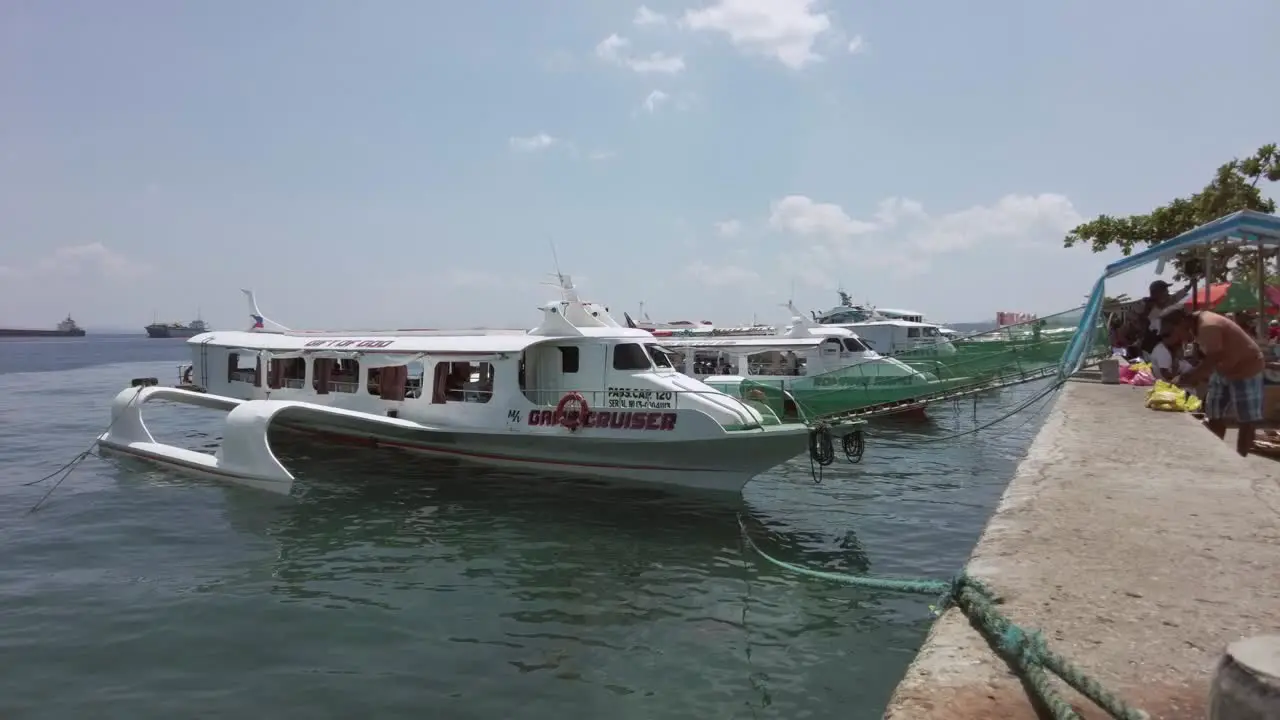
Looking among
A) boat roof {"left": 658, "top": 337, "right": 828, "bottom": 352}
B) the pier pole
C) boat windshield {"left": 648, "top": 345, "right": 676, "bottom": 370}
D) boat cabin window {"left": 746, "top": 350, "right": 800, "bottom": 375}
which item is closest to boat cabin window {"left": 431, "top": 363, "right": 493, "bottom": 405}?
boat windshield {"left": 648, "top": 345, "right": 676, "bottom": 370}

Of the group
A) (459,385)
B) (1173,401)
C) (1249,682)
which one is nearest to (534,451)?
(459,385)

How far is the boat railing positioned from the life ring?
17cm

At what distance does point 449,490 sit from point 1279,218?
14871 millimetres

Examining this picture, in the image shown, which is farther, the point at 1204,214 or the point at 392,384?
the point at 1204,214

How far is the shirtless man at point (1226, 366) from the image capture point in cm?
809

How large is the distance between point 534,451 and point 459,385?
8.49ft

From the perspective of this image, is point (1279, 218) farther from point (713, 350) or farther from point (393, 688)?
point (713, 350)

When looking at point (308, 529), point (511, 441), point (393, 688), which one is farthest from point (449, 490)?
point (393, 688)

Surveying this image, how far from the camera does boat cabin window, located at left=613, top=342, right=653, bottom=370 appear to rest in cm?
1511

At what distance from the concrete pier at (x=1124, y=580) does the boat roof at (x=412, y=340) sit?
27.7 feet

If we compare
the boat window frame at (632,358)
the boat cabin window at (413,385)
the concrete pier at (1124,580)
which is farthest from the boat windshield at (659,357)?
the concrete pier at (1124,580)

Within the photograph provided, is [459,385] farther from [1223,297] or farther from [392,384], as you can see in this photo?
[1223,297]

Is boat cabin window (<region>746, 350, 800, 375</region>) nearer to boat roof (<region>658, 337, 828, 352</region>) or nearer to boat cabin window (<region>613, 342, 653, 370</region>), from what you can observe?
boat roof (<region>658, 337, 828, 352</region>)

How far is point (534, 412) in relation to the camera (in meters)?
15.3
